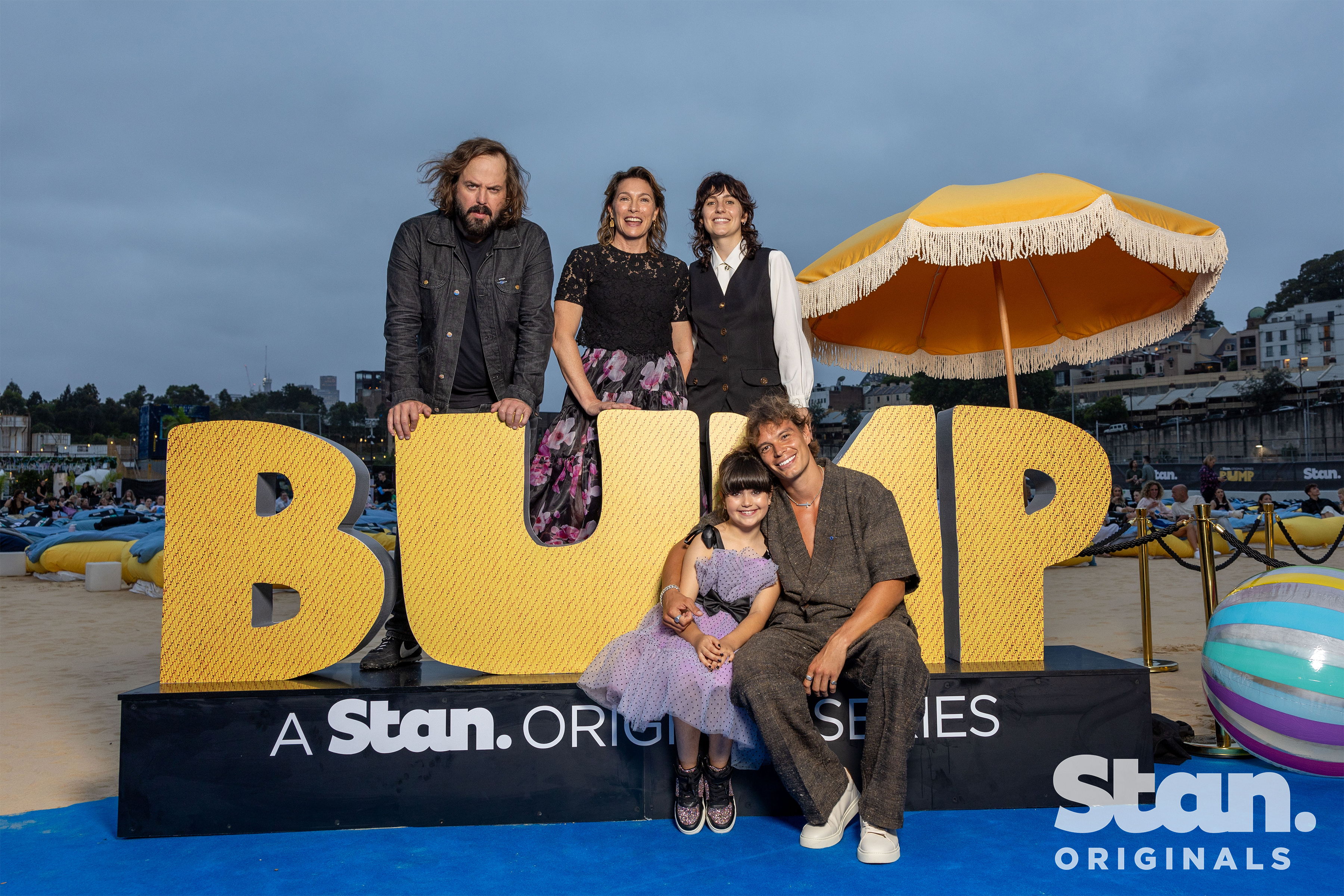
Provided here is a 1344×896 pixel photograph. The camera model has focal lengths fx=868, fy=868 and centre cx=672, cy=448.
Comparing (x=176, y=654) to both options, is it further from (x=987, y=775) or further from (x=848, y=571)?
(x=987, y=775)

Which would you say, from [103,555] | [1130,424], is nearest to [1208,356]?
[1130,424]

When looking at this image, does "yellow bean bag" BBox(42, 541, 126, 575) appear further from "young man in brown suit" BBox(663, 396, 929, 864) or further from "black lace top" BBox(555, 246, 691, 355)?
"young man in brown suit" BBox(663, 396, 929, 864)

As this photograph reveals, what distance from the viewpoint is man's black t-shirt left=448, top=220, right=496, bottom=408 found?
12.6 ft

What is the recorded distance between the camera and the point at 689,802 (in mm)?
3119

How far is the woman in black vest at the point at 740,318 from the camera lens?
159 inches

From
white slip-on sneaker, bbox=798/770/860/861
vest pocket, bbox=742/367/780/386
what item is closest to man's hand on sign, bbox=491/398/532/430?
vest pocket, bbox=742/367/780/386

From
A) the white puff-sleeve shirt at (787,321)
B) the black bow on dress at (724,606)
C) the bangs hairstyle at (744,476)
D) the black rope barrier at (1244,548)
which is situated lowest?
the black bow on dress at (724,606)

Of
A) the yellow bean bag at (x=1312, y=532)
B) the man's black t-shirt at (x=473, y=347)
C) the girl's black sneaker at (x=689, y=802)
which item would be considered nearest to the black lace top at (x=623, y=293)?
the man's black t-shirt at (x=473, y=347)

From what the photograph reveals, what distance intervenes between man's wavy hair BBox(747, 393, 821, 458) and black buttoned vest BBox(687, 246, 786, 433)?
48 cm

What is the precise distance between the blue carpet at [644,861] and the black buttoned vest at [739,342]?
1844 mm

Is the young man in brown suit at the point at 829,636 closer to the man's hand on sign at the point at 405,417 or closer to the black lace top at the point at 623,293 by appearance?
the black lace top at the point at 623,293

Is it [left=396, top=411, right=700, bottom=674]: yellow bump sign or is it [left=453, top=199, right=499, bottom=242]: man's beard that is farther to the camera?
[left=453, top=199, right=499, bottom=242]: man's beard

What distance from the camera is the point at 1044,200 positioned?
469 cm

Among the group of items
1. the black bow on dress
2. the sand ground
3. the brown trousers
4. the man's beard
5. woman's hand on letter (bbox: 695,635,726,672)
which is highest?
the man's beard
